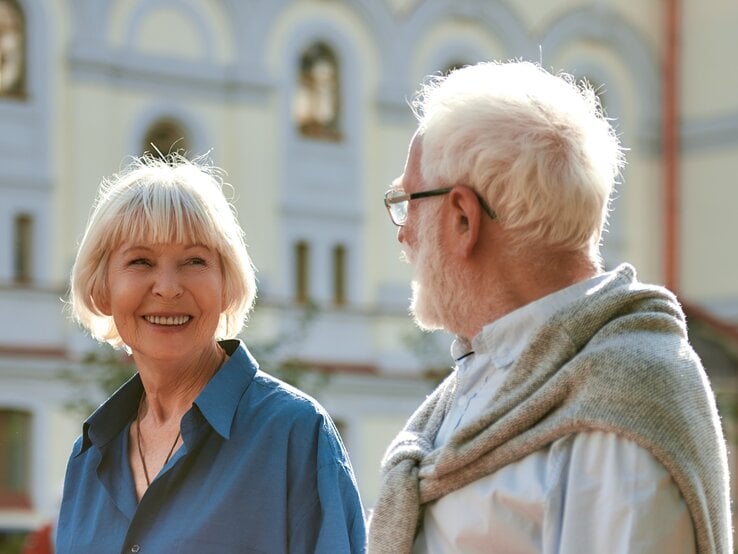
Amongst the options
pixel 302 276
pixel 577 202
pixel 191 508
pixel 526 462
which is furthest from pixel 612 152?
pixel 302 276

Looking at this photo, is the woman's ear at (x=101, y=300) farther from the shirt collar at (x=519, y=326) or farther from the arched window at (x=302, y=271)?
the arched window at (x=302, y=271)

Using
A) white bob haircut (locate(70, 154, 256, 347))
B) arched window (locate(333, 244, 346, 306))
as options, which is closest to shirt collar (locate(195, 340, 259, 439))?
white bob haircut (locate(70, 154, 256, 347))

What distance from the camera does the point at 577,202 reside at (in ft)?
10.3

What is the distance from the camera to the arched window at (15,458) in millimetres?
21844

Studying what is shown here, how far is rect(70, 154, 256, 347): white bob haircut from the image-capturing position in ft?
13.3

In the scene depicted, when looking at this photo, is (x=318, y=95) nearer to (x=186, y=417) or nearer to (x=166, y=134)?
(x=166, y=134)

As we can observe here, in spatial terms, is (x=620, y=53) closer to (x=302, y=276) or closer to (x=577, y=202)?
(x=302, y=276)

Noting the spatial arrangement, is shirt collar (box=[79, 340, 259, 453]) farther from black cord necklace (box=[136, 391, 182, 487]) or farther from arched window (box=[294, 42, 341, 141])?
arched window (box=[294, 42, 341, 141])

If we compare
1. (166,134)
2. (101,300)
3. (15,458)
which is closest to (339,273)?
(166,134)

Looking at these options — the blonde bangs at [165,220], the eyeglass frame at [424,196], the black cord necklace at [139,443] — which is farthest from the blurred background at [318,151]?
the eyeglass frame at [424,196]

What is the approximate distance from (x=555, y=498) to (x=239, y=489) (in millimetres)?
1075

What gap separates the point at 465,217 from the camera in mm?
3230

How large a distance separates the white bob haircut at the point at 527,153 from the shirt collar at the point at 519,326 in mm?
78

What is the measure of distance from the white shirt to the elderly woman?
0.69 meters
